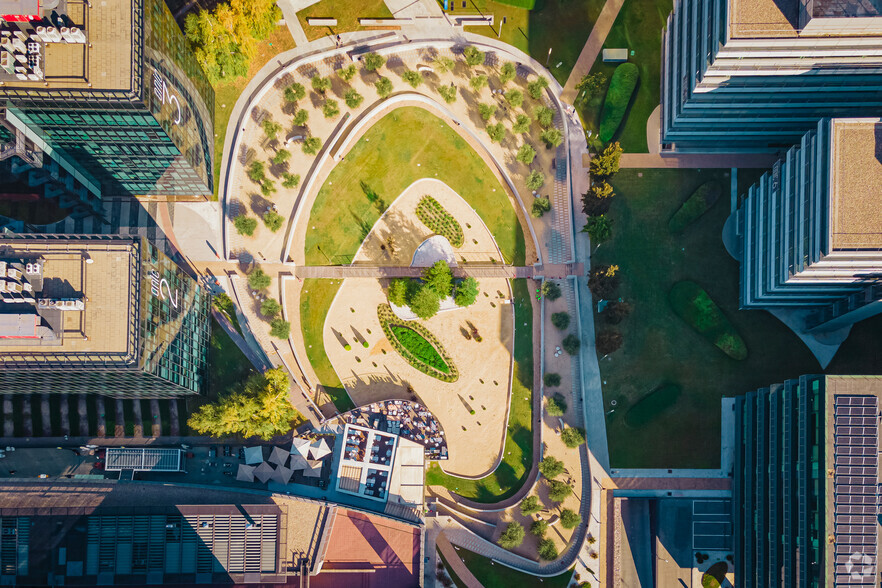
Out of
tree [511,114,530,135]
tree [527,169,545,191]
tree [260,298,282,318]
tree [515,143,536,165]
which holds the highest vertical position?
tree [511,114,530,135]

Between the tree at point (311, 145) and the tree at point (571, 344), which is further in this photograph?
the tree at point (311, 145)

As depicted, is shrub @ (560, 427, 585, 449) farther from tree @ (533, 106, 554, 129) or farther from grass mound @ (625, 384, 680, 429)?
tree @ (533, 106, 554, 129)

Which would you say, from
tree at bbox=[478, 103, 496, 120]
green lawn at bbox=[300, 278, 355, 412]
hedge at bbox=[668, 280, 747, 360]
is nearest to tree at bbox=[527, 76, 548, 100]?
tree at bbox=[478, 103, 496, 120]

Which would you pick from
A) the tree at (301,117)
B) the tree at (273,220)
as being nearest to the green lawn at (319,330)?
the tree at (273,220)

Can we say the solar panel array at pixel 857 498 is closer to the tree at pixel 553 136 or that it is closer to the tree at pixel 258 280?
the tree at pixel 553 136

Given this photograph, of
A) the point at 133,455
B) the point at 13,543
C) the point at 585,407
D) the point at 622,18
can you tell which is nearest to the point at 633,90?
the point at 622,18

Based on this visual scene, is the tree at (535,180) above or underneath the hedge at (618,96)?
underneath

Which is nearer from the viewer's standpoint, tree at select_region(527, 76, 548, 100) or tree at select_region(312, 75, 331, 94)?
tree at select_region(527, 76, 548, 100)
